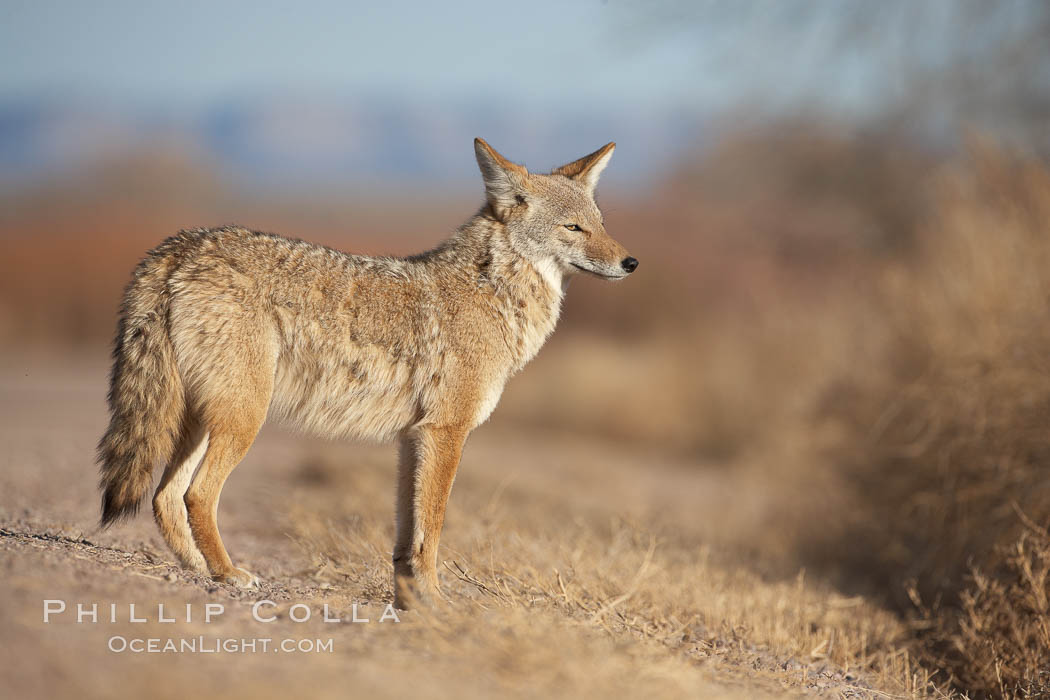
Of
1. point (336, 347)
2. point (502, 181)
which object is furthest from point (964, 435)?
point (336, 347)

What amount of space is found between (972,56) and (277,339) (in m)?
14.5

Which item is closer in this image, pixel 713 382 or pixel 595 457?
pixel 595 457

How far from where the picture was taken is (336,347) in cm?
501

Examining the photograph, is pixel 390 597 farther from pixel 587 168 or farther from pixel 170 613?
pixel 587 168

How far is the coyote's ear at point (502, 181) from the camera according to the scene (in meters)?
5.72

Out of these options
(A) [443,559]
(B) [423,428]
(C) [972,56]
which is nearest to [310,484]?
(A) [443,559]

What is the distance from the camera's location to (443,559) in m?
5.75

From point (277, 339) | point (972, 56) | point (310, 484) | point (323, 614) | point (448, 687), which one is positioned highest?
point (972, 56)

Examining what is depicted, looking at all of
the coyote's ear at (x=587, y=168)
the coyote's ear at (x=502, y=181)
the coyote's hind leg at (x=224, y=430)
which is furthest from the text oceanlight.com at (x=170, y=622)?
the coyote's ear at (x=587, y=168)

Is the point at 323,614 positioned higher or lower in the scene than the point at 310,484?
higher

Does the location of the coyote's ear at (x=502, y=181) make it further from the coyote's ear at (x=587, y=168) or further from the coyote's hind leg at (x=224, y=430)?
the coyote's hind leg at (x=224, y=430)

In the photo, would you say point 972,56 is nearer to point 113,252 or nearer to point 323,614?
point 323,614

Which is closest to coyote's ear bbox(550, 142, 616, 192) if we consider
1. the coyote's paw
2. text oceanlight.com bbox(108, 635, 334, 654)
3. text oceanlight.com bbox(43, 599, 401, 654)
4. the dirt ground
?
the dirt ground

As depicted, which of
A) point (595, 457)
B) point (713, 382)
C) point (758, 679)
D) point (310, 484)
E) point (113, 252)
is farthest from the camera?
point (113, 252)
